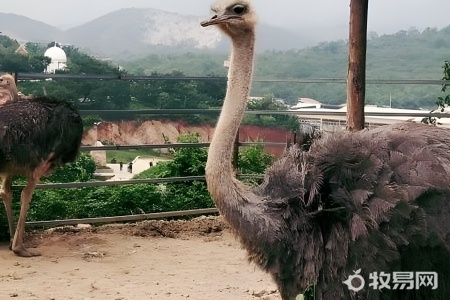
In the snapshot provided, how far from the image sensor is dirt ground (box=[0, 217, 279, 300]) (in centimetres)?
477

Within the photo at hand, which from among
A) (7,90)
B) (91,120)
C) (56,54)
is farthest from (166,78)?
(56,54)

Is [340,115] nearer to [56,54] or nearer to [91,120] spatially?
[91,120]

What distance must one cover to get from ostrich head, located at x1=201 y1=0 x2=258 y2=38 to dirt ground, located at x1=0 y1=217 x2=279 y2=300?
1922 mm

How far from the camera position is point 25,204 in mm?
5711

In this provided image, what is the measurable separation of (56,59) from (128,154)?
4.43 ft

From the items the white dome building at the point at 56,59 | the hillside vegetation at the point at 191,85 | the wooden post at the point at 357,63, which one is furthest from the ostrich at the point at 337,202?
the white dome building at the point at 56,59

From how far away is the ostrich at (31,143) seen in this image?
5.39 meters

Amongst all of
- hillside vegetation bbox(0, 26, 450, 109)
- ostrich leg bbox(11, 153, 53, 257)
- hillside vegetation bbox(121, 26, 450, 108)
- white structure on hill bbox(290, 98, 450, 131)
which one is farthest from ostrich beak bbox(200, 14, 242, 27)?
white structure on hill bbox(290, 98, 450, 131)

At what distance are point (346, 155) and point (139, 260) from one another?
2.79m

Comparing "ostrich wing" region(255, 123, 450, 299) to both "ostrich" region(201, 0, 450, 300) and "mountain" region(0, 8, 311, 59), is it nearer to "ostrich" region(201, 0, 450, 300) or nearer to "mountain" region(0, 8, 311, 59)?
"ostrich" region(201, 0, 450, 300)

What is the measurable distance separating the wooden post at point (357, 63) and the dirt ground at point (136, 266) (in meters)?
1.33

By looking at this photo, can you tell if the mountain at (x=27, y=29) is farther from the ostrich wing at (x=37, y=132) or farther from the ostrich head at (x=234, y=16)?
the ostrich head at (x=234, y=16)

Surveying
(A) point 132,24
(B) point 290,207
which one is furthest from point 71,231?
(A) point 132,24

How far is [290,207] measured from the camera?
3236mm
